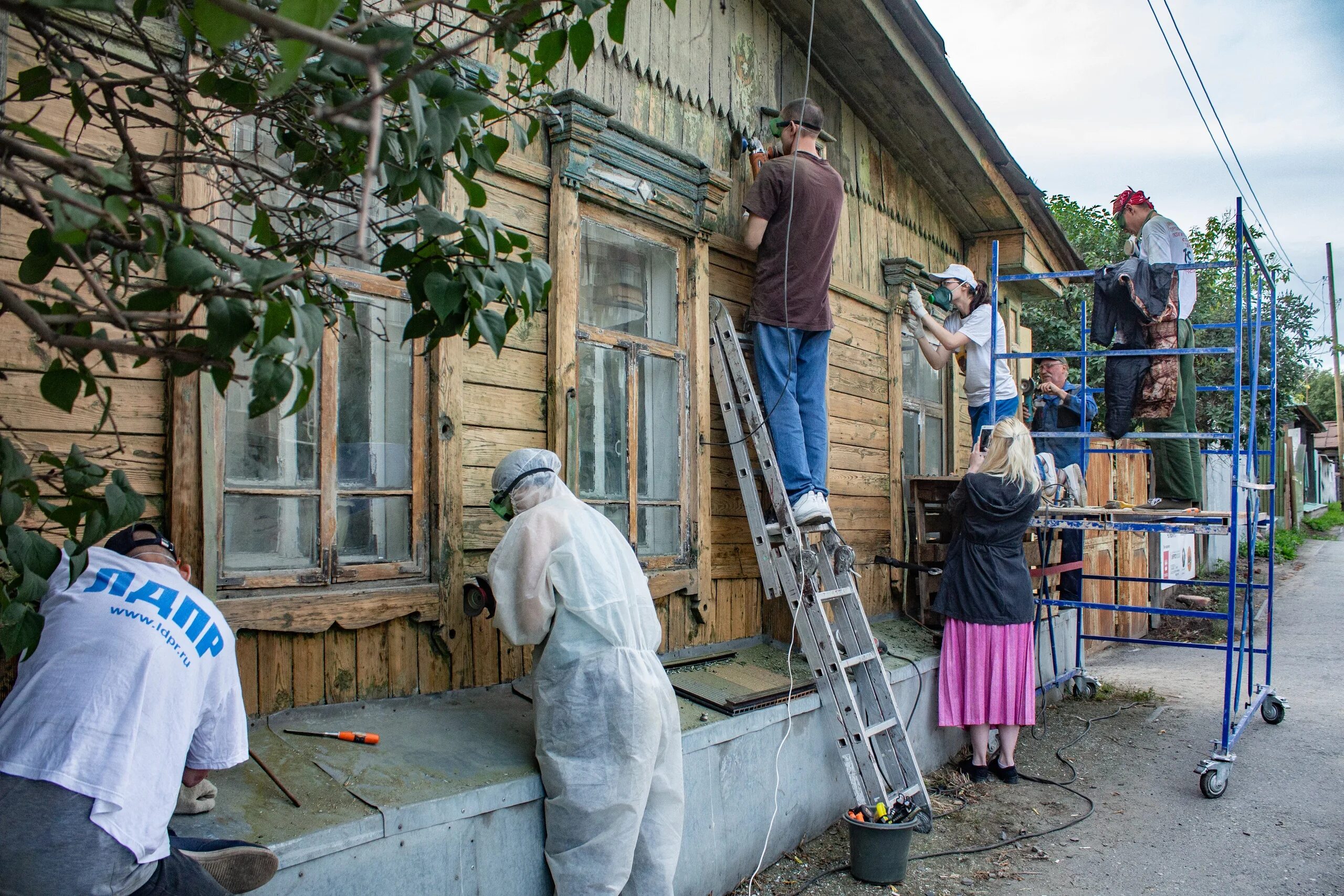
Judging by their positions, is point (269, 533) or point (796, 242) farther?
point (796, 242)

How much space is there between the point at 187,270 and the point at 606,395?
11.0ft

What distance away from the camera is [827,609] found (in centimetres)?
503

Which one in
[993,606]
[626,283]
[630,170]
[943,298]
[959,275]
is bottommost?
[993,606]

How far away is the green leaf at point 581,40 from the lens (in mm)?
1781

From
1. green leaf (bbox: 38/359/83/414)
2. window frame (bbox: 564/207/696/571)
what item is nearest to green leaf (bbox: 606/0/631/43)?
green leaf (bbox: 38/359/83/414)

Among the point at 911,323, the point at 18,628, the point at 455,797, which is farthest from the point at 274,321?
the point at 911,323

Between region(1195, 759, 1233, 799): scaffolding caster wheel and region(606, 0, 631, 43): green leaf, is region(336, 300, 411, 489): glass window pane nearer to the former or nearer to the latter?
region(606, 0, 631, 43): green leaf

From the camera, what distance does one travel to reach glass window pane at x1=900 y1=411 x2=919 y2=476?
7328mm

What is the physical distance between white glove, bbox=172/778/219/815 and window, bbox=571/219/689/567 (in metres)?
2.04

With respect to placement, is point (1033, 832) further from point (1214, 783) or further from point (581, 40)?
point (581, 40)

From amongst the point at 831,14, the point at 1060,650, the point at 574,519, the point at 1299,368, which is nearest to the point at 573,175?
the point at 574,519

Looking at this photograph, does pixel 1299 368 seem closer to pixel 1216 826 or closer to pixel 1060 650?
pixel 1060 650

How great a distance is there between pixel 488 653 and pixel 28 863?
6.36 feet

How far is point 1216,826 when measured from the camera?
483cm
